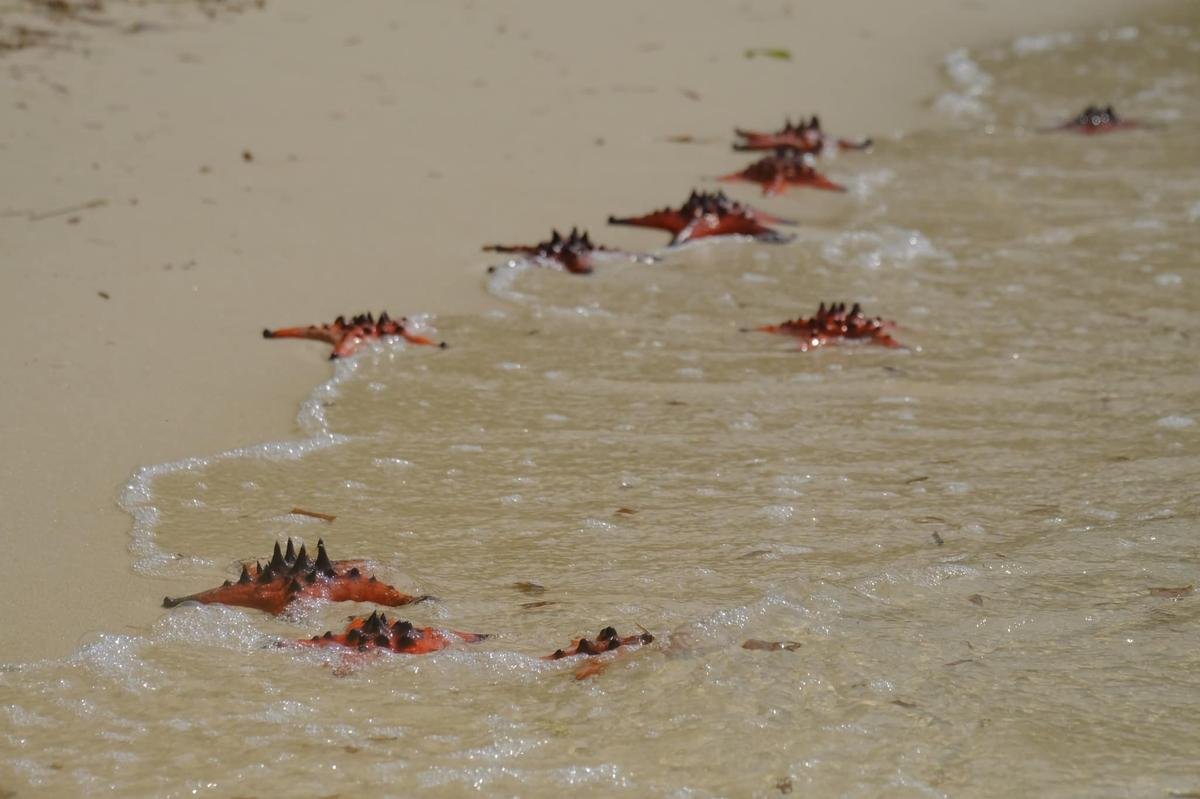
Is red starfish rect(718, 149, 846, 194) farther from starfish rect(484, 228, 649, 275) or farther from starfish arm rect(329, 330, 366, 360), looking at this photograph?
starfish arm rect(329, 330, 366, 360)

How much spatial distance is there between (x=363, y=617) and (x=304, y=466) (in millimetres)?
993

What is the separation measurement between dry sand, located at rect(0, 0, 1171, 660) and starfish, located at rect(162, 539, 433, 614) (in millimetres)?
180

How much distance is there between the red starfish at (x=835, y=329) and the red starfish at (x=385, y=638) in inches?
101

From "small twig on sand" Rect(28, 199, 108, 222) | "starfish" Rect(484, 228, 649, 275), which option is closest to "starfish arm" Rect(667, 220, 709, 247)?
"starfish" Rect(484, 228, 649, 275)

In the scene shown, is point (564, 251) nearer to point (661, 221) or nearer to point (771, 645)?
point (661, 221)

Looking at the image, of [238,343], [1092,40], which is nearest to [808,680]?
[238,343]

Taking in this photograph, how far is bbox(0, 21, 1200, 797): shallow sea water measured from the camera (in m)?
2.93

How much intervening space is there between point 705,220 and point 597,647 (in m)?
3.87

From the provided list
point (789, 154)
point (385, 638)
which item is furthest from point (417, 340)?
point (789, 154)

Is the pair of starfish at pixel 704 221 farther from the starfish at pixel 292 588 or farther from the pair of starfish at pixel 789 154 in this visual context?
the starfish at pixel 292 588

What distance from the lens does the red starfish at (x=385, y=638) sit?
10.8 feet

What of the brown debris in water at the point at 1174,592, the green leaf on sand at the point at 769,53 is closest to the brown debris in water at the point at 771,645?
the brown debris in water at the point at 1174,592

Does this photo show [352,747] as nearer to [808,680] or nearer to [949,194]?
[808,680]

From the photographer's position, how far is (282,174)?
6.91 meters
